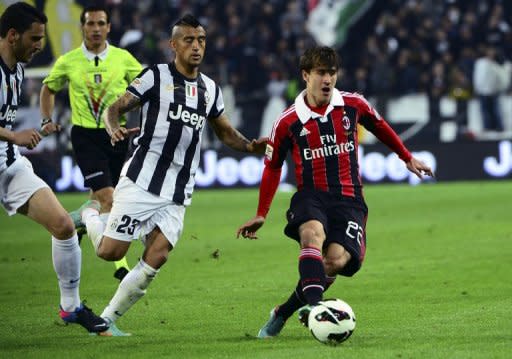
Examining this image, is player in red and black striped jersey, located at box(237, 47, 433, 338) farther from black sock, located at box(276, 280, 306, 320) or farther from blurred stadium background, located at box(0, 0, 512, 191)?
blurred stadium background, located at box(0, 0, 512, 191)

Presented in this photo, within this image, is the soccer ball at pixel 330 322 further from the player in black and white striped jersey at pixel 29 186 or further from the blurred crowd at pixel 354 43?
the blurred crowd at pixel 354 43

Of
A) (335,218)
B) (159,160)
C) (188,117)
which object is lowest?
(335,218)

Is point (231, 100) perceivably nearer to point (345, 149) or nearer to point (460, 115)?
point (460, 115)

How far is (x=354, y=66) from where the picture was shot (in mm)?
25625

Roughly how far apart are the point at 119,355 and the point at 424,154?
51.4 feet

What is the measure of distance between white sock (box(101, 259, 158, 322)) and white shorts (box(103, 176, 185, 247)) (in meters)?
0.24

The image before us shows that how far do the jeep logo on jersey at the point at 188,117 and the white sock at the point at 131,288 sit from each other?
1.00m

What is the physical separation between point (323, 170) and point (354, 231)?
1.55ft

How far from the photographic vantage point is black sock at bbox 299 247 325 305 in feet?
23.4

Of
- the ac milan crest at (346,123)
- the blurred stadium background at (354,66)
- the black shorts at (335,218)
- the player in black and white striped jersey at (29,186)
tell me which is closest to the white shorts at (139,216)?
the player in black and white striped jersey at (29,186)

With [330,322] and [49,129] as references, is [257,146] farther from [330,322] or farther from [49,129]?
[330,322]

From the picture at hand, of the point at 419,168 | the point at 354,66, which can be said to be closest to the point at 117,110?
the point at 419,168

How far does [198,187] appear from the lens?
22.7m

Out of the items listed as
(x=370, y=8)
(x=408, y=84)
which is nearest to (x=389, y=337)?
(x=408, y=84)
